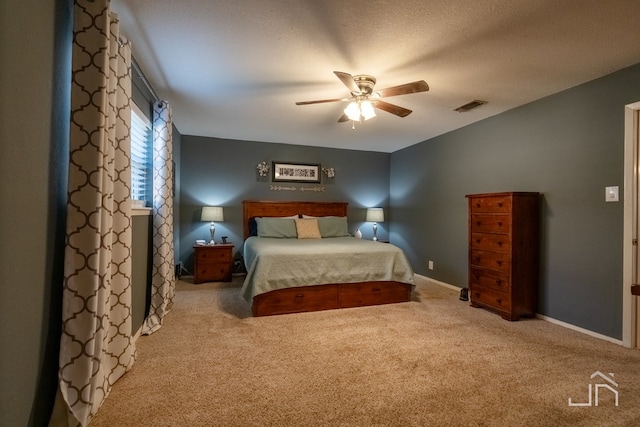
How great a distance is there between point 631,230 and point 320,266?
8.74 ft

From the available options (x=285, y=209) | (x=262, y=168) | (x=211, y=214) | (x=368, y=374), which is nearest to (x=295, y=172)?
(x=262, y=168)

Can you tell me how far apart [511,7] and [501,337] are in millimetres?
2457

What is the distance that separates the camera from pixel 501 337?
8.34ft

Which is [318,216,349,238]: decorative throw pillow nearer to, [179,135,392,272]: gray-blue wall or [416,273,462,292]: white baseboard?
[179,135,392,272]: gray-blue wall

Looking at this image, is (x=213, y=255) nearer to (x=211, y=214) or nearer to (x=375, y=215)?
(x=211, y=214)

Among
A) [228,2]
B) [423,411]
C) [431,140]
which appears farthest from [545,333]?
[228,2]

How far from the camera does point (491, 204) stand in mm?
3195

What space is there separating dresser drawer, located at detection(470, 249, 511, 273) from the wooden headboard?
8.31 ft

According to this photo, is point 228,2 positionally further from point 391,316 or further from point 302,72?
point 391,316

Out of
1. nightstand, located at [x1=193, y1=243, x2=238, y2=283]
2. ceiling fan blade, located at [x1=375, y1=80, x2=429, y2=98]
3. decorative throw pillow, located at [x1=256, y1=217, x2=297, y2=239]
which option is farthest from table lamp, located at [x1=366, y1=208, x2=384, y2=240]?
ceiling fan blade, located at [x1=375, y1=80, x2=429, y2=98]

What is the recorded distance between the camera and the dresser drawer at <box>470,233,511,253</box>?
301 centimetres

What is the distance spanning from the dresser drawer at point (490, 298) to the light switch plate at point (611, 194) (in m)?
1.21

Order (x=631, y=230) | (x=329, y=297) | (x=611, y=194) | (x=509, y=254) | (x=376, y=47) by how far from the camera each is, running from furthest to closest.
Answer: (x=329, y=297) → (x=509, y=254) → (x=611, y=194) → (x=631, y=230) → (x=376, y=47)

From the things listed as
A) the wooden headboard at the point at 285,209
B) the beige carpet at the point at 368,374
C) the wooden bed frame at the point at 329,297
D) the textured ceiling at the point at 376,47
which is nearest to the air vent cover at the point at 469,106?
the textured ceiling at the point at 376,47
